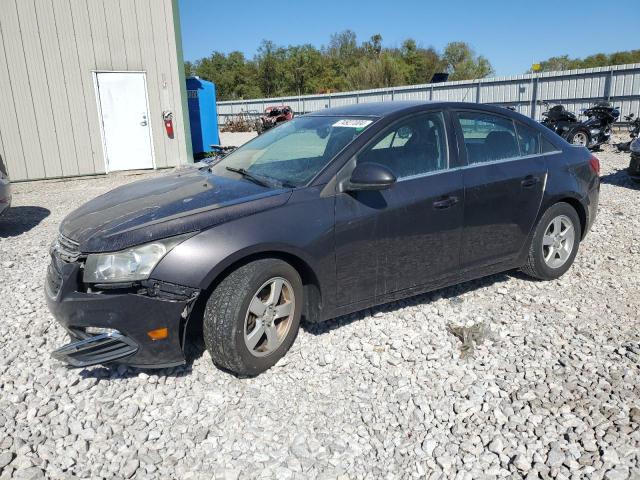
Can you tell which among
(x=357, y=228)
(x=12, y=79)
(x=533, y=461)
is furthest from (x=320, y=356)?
(x=12, y=79)

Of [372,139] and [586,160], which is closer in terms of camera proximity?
[372,139]

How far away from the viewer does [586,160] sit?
4.75 metres

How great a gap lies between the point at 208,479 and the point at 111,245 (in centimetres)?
134

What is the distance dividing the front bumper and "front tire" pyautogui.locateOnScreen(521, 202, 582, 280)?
3036 mm

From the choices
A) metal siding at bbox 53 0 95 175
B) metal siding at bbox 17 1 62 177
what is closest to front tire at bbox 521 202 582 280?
metal siding at bbox 53 0 95 175

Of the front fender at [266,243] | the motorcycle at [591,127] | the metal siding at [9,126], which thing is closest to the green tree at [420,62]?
the motorcycle at [591,127]

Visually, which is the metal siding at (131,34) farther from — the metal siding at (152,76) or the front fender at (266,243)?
the front fender at (266,243)

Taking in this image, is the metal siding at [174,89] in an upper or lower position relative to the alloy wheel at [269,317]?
upper

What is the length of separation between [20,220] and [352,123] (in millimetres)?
6259

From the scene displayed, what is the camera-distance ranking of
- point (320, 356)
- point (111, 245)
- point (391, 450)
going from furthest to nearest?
point (320, 356)
point (111, 245)
point (391, 450)

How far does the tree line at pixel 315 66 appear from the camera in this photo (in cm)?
5272

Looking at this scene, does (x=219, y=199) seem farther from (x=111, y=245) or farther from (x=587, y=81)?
(x=587, y=81)

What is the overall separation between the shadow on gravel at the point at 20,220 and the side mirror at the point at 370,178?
5.55 metres

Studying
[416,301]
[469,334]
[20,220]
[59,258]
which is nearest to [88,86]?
[20,220]
